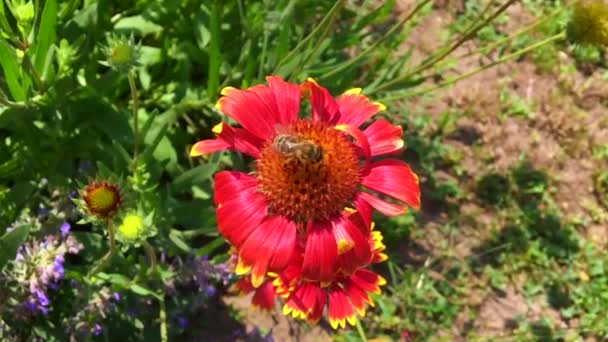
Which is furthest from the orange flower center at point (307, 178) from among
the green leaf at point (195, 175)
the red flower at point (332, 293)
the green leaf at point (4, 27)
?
the green leaf at point (4, 27)

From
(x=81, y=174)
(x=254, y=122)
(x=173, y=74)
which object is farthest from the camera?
(x=173, y=74)

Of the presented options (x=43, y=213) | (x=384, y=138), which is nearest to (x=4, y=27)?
(x=43, y=213)

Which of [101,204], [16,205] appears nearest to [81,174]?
[16,205]

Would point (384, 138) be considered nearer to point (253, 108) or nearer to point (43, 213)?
point (253, 108)

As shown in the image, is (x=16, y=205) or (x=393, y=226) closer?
(x=16, y=205)

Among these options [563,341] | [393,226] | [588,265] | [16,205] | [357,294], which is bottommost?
[563,341]

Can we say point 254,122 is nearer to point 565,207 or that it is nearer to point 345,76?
point 345,76
